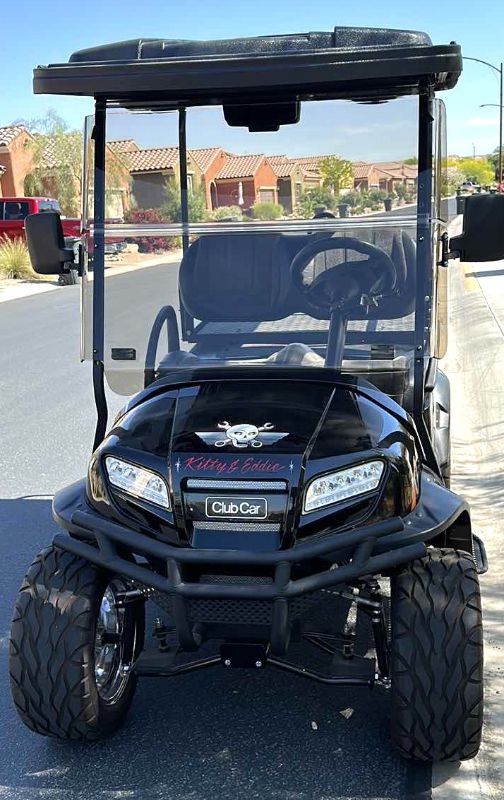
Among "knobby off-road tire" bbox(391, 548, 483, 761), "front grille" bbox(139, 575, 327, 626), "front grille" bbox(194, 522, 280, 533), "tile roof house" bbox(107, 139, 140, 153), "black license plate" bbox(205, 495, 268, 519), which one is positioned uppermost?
"tile roof house" bbox(107, 139, 140, 153)

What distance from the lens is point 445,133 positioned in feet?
12.5

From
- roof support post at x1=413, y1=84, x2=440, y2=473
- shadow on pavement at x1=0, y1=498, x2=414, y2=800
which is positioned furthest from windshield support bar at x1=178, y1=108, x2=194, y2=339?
shadow on pavement at x1=0, y1=498, x2=414, y2=800

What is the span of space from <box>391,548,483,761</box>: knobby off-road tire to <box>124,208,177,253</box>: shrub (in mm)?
1770

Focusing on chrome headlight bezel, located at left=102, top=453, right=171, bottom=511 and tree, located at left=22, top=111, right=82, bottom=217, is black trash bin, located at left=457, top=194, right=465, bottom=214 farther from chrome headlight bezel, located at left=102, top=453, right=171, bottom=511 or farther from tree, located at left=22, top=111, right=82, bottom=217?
tree, located at left=22, top=111, right=82, bottom=217

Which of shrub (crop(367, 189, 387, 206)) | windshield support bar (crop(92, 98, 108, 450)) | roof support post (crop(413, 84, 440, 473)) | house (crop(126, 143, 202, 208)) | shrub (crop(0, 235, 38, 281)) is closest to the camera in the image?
roof support post (crop(413, 84, 440, 473))

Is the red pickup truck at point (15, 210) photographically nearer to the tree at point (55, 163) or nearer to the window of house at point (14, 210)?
A: the window of house at point (14, 210)

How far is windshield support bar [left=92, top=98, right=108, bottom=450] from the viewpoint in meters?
3.72

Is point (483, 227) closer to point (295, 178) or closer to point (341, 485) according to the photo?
point (295, 178)

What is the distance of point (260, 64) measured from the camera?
2.98 m

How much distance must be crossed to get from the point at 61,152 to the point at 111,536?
45388 millimetres

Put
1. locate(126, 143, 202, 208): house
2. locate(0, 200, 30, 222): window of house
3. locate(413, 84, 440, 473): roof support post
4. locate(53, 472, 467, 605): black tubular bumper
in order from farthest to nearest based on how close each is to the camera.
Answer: locate(0, 200, 30, 222): window of house < locate(126, 143, 202, 208): house < locate(413, 84, 440, 473): roof support post < locate(53, 472, 467, 605): black tubular bumper

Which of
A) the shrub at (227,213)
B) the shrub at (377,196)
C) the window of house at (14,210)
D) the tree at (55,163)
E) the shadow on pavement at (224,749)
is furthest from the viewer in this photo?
the tree at (55,163)

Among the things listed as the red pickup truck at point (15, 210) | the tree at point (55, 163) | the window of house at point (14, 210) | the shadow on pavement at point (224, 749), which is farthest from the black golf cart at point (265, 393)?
the tree at point (55, 163)

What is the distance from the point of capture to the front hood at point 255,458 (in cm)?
281
